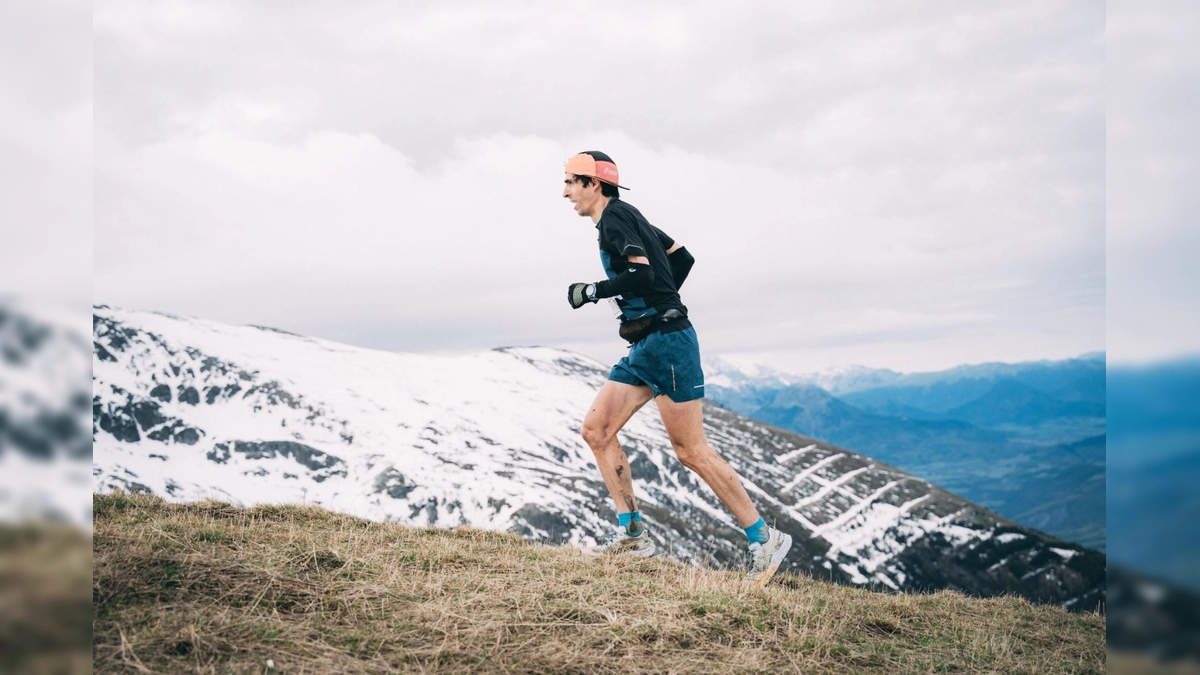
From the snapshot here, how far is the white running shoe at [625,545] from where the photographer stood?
7.26m

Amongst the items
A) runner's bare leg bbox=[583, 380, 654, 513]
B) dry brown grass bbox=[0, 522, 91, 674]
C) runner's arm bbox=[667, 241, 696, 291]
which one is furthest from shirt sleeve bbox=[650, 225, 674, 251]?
dry brown grass bbox=[0, 522, 91, 674]

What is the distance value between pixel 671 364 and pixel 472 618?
295 centimetres

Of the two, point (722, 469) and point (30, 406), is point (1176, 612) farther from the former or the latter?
point (722, 469)

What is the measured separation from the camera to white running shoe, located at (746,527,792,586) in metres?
6.71

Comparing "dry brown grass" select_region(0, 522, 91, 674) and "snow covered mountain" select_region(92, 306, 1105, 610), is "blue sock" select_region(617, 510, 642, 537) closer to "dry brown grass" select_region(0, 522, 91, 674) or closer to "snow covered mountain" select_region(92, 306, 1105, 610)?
"dry brown grass" select_region(0, 522, 91, 674)

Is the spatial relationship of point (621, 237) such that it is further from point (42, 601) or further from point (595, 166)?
point (42, 601)

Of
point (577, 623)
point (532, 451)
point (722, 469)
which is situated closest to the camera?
point (577, 623)

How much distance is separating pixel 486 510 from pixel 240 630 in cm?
14138

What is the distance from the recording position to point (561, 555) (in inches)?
270

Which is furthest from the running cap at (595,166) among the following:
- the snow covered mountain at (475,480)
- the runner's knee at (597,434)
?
the snow covered mountain at (475,480)

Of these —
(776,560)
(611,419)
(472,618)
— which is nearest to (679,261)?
(611,419)

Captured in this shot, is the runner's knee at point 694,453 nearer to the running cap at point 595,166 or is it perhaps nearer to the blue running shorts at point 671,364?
the blue running shorts at point 671,364

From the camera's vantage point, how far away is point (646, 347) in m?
6.89

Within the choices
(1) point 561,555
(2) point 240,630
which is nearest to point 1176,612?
(2) point 240,630
